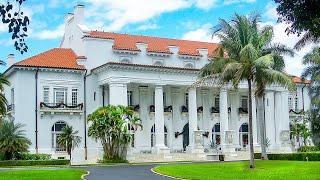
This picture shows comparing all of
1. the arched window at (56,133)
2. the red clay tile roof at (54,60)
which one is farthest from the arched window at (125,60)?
the arched window at (56,133)

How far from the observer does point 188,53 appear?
204 feet

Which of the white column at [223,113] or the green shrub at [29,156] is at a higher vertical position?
the white column at [223,113]

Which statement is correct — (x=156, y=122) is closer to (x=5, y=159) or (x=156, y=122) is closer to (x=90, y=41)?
(x=90, y=41)

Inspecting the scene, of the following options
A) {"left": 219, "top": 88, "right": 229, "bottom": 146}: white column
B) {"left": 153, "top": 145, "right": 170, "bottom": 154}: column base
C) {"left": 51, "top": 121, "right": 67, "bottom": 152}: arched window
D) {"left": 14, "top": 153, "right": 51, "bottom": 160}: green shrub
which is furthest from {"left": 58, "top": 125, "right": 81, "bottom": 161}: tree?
{"left": 219, "top": 88, "right": 229, "bottom": 146}: white column

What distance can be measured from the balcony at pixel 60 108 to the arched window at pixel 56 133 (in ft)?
4.85

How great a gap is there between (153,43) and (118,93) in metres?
12.5

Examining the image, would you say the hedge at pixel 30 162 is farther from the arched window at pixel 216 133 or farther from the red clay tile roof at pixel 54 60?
the arched window at pixel 216 133

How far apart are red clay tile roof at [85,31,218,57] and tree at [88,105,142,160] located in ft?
38.6

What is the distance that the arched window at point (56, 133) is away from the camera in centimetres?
5338

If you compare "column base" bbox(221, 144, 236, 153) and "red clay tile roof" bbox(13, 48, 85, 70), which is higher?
"red clay tile roof" bbox(13, 48, 85, 70)

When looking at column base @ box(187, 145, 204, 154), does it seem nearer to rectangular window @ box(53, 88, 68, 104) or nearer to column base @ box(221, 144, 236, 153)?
column base @ box(221, 144, 236, 153)

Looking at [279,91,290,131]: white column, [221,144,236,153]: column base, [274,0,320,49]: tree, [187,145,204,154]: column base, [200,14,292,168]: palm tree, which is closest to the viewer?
[274,0,320,49]: tree

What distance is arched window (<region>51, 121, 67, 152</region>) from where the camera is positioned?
175 feet

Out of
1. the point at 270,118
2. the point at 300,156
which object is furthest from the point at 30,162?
the point at 270,118
